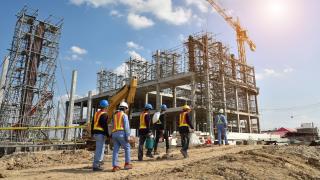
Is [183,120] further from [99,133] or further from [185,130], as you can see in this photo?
[99,133]

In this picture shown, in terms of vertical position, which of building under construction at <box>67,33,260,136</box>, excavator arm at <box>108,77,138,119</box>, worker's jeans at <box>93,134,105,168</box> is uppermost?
building under construction at <box>67,33,260,136</box>

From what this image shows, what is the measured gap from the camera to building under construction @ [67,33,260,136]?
1468 inches

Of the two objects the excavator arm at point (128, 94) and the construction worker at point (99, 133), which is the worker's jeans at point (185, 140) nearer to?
the construction worker at point (99, 133)

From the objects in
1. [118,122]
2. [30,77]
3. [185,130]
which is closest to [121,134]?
[118,122]

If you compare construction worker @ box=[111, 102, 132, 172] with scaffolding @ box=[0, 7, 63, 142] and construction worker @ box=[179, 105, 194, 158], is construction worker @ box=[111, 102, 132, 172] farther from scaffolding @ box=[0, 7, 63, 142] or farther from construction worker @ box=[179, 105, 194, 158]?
scaffolding @ box=[0, 7, 63, 142]

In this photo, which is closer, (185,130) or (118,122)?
(118,122)

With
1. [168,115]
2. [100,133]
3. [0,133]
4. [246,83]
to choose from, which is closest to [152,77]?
[168,115]

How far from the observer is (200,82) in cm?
3866

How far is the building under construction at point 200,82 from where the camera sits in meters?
37.3

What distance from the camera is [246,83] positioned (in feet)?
145

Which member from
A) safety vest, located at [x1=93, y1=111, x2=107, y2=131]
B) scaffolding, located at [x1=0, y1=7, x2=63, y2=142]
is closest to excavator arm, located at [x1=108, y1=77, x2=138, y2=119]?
safety vest, located at [x1=93, y1=111, x2=107, y2=131]

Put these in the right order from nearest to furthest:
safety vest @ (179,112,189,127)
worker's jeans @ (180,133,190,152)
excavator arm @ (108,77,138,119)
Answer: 1. worker's jeans @ (180,133,190,152)
2. safety vest @ (179,112,189,127)
3. excavator arm @ (108,77,138,119)

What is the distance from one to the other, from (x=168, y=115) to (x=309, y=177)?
35.8 metres

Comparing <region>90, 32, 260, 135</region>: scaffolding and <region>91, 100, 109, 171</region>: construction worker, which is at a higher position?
<region>90, 32, 260, 135</region>: scaffolding
